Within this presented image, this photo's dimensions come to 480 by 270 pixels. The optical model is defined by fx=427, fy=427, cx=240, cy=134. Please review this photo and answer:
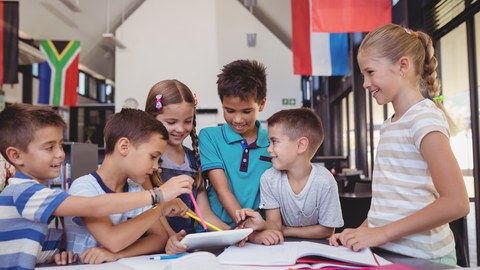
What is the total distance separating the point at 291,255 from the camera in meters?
0.94

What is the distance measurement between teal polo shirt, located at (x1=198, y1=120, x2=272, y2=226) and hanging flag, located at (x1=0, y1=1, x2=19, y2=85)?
176 inches

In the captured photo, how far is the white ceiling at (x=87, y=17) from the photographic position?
25.9 ft

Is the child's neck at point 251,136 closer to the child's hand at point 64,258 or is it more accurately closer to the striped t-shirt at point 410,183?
the striped t-shirt at point 410,183

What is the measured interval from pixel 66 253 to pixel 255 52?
6790 mm

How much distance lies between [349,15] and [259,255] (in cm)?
294

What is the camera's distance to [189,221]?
5.05 ft

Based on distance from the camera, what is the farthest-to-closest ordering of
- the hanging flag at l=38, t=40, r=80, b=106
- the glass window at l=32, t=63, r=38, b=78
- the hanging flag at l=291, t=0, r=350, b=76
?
the glass window at l=32, t=63, r=38, b=78, the hanging flag at l=38, t=40, r=80, b=106, the hanging flag at l=291, t=0, r=350, b=76

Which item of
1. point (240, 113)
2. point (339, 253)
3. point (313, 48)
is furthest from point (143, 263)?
point (313, 48)

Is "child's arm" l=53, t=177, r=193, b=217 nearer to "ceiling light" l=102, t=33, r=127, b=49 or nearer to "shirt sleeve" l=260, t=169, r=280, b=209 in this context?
"shirt sleeve" l=260, t=169, r=280, b=209

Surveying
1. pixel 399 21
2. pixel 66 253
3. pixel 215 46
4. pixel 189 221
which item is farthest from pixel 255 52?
pixel 66 253

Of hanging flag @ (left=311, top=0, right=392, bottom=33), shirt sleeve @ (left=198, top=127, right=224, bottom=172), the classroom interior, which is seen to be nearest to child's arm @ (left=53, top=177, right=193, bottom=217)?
shirt sleeve @ (left=198, top=127, right=224, bottom=172)

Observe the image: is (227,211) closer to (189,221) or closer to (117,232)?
(189,221)

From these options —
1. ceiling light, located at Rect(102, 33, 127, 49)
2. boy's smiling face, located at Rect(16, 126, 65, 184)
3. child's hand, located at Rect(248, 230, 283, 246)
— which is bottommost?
child's hand, located at Rect(248, 230, 283, 246)

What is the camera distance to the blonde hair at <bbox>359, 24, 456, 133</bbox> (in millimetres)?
1149
